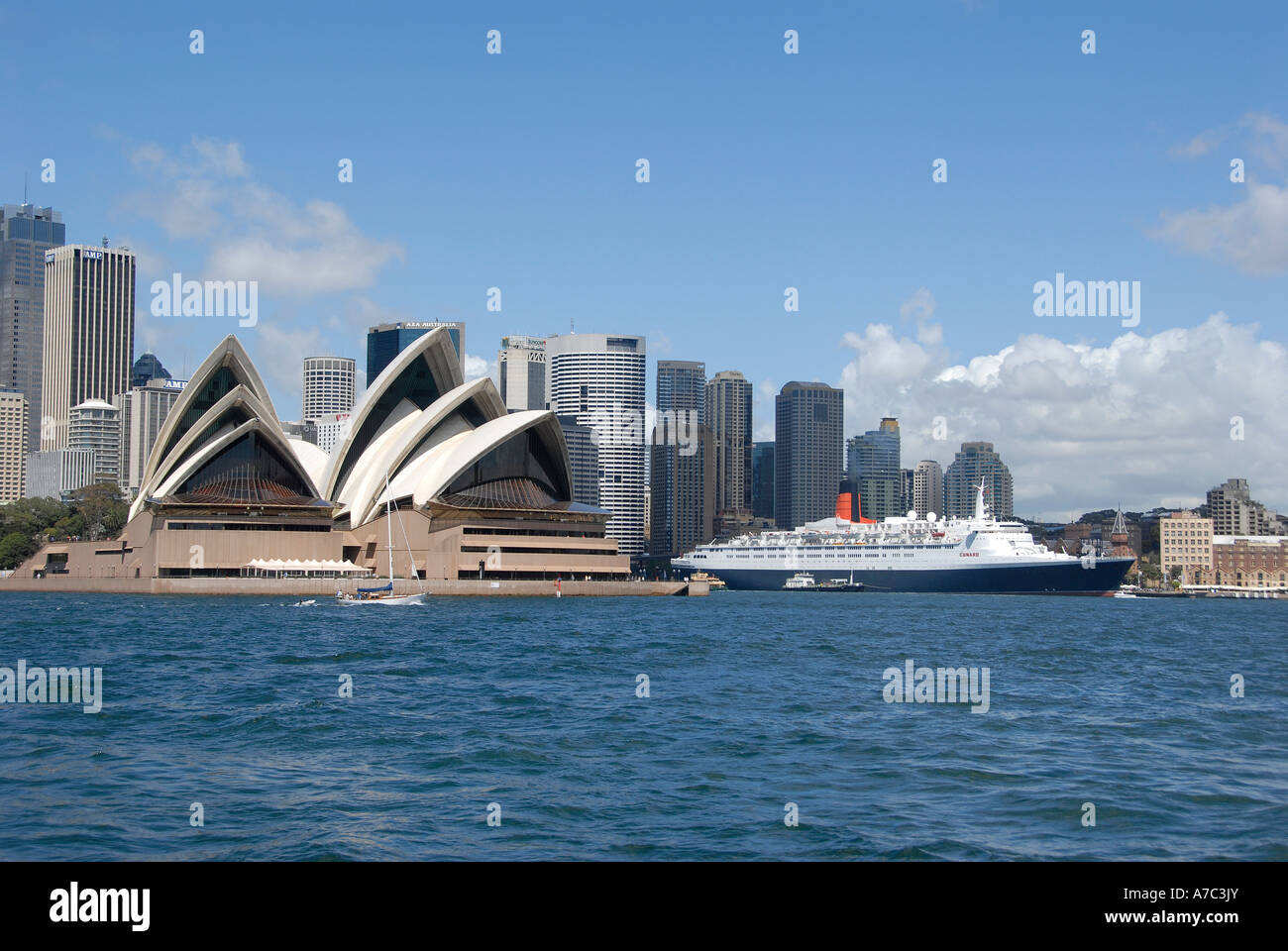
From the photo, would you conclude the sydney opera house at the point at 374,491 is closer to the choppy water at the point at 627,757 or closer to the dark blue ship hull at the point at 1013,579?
the dark blue ship hull at the point at 1013,579

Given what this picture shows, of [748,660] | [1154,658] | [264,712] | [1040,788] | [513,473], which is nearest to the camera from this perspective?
[1040,788]

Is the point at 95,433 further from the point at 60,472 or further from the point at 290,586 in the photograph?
the point at 290,586

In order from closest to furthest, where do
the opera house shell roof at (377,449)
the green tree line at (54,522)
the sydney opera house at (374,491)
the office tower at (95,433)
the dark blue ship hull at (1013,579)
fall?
the sydney opera house at (374,491) → the opera house shell roof at (377,449) → the dark blue ship hull at (1013,579) → the green tree line at (54,522) → the office tower at (95,433)

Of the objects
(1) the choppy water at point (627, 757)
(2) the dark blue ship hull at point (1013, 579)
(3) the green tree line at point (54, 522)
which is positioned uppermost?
(3) the green tree line at point (54, 522)

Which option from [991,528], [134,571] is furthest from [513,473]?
[991,528]

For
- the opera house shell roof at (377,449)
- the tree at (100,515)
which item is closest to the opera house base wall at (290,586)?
the opera house shell roof at (377,449)
